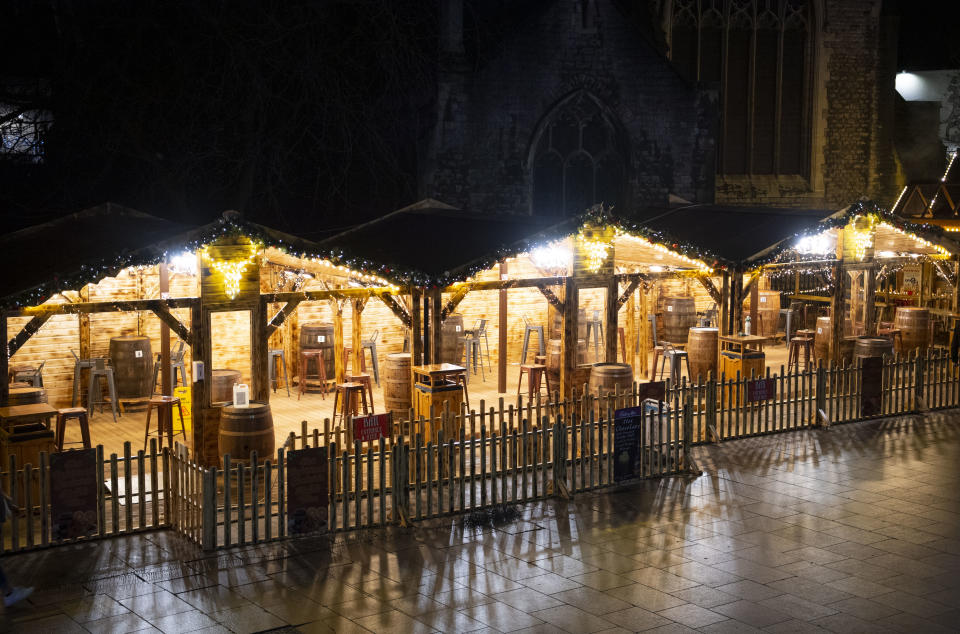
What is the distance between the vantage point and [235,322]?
42.3ft

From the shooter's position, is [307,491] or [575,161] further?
[575,161]

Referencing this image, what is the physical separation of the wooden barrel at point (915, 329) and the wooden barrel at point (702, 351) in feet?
15.4

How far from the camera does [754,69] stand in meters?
25.0

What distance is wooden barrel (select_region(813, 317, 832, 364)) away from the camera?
1900 cm

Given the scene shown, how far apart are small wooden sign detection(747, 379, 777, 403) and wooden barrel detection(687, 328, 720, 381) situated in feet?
12.4

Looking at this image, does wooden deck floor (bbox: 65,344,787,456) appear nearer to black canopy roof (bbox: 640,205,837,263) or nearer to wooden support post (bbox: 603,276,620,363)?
wooden support post (bbox: 603,276,620,363)

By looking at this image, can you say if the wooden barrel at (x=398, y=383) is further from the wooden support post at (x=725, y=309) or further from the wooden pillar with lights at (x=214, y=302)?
the wooden support post at (x=725, y=309)

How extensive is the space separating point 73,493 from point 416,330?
5.36m

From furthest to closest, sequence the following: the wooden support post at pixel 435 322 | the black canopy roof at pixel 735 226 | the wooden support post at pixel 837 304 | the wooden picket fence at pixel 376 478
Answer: the wooden support post at pixel 837 304
the black canopy roof at pixel 735 226
the wooden support post at pixel 435 322
the wooden picket fence at pixel 376 478

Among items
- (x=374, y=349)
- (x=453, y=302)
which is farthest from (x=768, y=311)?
(x=453, y=302)

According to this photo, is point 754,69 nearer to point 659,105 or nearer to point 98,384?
point 659,105

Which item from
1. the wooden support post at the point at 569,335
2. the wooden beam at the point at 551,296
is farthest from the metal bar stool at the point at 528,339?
the wooden beam at the point at 551,296

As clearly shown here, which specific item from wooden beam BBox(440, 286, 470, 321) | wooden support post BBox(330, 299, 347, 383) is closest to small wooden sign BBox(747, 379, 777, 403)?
wooden beam BBox(440, 286, 470, 321)

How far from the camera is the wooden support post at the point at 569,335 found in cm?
1550
